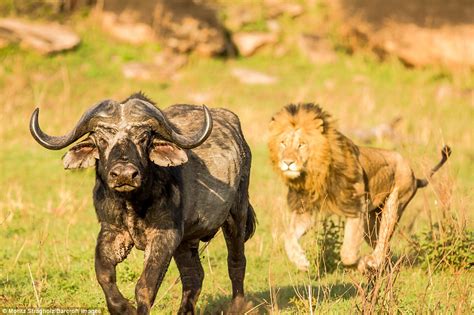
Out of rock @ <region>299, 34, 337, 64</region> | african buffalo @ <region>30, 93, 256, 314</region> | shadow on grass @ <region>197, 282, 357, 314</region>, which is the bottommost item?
rock @ <region>299, 34, 337, 64</region>

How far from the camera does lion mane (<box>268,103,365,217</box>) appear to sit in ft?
37.1

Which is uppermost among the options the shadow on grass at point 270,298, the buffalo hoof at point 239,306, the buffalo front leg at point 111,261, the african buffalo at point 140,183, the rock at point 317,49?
the african buffalo at point 140,183

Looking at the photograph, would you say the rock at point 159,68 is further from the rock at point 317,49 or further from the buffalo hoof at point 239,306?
the buffalo hoof at point 239,306

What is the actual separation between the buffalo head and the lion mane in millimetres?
4598

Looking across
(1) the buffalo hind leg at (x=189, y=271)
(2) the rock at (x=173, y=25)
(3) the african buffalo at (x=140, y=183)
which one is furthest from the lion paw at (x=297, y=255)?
(2) the rock at (x=173, y=25)

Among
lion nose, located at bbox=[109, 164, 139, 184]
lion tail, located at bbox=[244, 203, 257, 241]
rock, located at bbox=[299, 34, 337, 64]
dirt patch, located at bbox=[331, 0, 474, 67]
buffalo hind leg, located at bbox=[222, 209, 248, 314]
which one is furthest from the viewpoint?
rock, located at bbox=[299, 34, 337, 64]

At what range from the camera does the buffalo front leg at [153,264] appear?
22.0 ft

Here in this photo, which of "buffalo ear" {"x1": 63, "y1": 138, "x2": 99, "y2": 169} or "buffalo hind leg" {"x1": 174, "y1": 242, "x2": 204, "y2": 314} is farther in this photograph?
"buffalo hind leg" {"x1": 174, "y1": 242, "x2": 204, "y2": 314}

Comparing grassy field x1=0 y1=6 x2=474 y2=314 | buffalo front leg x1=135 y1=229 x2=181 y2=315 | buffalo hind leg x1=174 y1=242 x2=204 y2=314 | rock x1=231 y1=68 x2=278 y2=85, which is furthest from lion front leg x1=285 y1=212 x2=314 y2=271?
rock x1=231 y1=68 x2=278 y2=85

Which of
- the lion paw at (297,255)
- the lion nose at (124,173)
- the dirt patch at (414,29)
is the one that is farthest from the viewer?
the dirt patch at (414,29)

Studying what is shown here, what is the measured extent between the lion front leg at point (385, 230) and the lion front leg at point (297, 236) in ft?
2.08

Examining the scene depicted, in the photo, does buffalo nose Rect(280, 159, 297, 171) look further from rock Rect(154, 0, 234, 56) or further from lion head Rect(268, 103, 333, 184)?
rock Rect(154, 0, 234, 56)

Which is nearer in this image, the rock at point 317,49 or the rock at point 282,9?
the rock at point 317,49

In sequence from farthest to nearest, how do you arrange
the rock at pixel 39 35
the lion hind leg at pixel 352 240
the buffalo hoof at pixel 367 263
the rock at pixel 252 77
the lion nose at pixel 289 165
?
the rock at pixel 252 77, the rock at pixel 39 35, the lion nose at pixel 289 165, the lion hind leg at pixel 352 240, the buffalo hoof at pixel 367 263
